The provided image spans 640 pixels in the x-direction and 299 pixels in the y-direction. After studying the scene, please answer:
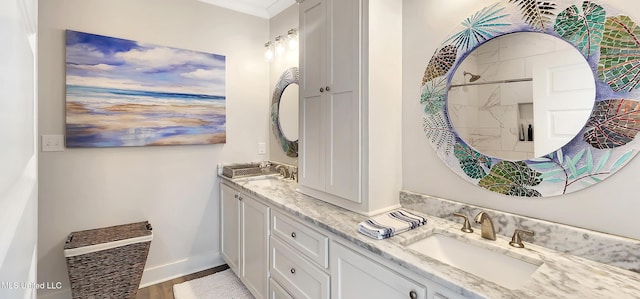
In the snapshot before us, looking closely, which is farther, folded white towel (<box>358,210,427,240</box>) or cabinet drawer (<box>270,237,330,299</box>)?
cabinet drawer (<box>270,237,330,299</box>)

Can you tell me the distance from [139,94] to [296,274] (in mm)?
1841

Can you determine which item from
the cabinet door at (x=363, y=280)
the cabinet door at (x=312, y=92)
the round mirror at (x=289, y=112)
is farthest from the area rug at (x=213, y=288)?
the round mirror at (x=289, y=112)

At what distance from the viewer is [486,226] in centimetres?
124

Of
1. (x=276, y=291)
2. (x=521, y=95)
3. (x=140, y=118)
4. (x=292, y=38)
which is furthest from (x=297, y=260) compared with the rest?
(x=292, y=38)

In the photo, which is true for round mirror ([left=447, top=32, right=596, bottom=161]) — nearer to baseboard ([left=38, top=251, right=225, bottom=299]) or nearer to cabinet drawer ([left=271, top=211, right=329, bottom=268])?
cabinet drawer ([left=271, top=211, right=329, bottom=268])

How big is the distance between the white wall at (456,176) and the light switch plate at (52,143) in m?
2.36

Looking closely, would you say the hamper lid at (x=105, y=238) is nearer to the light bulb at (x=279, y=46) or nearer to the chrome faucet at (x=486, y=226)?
the light bulb at (x=279, y=46)

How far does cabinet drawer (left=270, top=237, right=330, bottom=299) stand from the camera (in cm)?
142

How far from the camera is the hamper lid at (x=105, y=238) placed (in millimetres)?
1839

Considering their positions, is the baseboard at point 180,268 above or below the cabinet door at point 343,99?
below

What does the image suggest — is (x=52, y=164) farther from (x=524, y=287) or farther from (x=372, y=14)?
(x=524, y=287)

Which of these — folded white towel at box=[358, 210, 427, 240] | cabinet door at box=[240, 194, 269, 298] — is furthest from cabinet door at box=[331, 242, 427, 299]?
cabinet door at box=[240, 194, 269, 298]

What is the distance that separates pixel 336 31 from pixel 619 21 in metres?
1.17

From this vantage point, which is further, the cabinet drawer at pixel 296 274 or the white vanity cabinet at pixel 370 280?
the cabinet drawer at pixel 296 274
